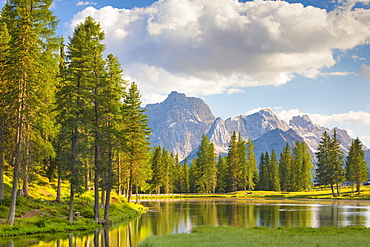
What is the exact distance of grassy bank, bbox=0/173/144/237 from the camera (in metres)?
27.7

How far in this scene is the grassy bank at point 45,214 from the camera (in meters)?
27.7

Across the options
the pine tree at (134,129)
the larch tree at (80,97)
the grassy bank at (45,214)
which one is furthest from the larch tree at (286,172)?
the larch tree at (80,97)

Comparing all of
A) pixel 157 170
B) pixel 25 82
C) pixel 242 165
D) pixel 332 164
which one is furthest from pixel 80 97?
pixel 242 165

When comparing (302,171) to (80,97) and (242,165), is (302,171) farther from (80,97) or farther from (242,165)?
(80,97)

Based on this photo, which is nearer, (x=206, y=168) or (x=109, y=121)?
(x=109, y=121)

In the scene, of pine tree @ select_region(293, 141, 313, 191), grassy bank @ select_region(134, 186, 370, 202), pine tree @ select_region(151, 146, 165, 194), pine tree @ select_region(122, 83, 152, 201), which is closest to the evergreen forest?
pine tree @ select_region(122, 83, 152, 201)

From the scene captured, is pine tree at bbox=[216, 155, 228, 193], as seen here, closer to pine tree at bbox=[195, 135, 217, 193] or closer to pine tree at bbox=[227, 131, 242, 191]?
pine tree at bbox=[227, 131, 242, 191]

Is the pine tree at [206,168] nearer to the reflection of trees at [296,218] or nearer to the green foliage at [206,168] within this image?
the green foliage at [206,168]

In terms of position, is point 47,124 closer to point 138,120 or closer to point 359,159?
point 138,120

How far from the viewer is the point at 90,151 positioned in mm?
34719

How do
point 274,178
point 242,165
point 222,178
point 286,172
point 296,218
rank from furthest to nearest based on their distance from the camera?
point 274,178 < point 222,178 < point 286,172 < point 242,165 < point 296,218

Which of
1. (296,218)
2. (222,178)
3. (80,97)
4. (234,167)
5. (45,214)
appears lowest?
(296,218)

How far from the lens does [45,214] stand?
3148cm

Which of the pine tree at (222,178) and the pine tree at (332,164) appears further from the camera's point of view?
the pine tree at (222,178)
